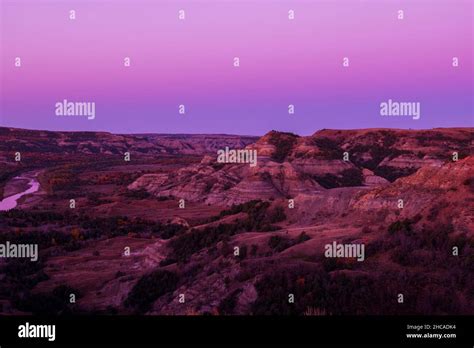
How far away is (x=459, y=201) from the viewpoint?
19516 mm

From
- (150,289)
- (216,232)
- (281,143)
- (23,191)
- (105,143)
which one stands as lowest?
(150,289)

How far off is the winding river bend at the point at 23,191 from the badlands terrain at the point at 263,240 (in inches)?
29.6

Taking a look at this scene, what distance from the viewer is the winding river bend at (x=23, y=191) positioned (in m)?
53.2

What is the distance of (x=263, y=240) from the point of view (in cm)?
2186

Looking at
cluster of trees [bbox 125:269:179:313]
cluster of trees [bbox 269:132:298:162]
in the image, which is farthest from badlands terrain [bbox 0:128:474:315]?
cluster of trees [bbox 269:132:298:162]

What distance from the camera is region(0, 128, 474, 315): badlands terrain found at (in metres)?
14.1

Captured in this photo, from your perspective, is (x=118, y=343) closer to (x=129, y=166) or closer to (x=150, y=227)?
(x=150, y=227)

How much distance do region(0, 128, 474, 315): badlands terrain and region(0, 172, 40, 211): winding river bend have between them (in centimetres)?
75

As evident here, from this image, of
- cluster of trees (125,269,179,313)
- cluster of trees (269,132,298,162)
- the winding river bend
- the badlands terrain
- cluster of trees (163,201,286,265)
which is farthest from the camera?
cluster of trees (269,132,298,162)

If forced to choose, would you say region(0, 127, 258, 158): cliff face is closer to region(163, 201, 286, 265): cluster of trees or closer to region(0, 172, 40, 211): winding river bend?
region(0, 172, 40, 211): winding river bend

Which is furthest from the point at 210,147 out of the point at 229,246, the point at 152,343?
the point at 152,343

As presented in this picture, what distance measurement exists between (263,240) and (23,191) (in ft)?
165

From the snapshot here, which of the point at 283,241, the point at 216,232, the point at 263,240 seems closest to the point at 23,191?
the point at 216,232

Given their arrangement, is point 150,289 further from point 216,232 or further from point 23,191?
point 23,191
